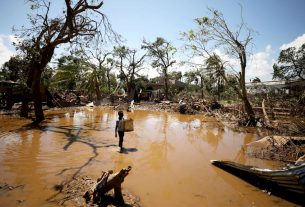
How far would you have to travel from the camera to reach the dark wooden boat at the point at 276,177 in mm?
5160

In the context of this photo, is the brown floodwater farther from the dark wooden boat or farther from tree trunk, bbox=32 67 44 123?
tree trunk, bbox=32 67 44 123

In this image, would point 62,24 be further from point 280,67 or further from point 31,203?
point 280,67

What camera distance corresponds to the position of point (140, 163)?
7965 mm

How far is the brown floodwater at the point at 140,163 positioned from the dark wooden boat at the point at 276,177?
0.80 ft

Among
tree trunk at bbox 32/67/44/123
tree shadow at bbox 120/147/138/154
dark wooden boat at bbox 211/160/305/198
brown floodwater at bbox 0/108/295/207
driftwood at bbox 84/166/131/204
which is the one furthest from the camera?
tree trunk at bbox 32/67/44/123

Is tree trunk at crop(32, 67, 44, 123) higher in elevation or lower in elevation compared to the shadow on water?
higher

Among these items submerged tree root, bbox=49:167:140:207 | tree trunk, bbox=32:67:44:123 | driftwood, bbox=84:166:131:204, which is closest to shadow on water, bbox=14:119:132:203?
submerged tree root, bbox=49:167:140:207

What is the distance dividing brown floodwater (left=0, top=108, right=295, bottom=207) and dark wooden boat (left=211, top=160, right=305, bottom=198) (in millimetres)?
244

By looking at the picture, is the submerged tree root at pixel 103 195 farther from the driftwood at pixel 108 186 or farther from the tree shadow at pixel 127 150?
the tree shadow at pixel 127 150

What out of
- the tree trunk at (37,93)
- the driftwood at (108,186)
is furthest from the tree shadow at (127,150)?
the tree trunk at (37,93)

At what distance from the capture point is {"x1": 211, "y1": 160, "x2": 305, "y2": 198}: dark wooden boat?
203 inches

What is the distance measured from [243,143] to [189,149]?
3069 mm

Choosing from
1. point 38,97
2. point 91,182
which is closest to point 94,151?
point 91,182

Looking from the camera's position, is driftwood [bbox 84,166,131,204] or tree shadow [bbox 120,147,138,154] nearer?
driftwood [bbox 84,166,131,204]
